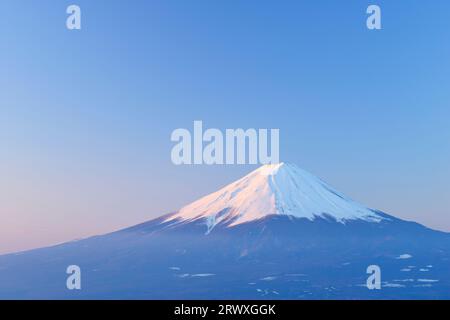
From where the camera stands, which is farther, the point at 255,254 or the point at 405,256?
the point at 405,256

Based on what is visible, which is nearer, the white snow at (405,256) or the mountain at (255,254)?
the mountain at (255,254)

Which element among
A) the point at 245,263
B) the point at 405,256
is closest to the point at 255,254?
the point at 245,263

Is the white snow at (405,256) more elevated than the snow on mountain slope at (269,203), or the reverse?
the snow on mountain slope at (269,203)

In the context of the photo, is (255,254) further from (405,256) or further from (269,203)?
(405,256)
